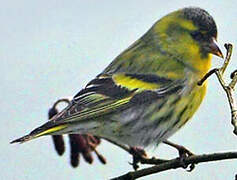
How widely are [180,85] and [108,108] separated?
478 mm

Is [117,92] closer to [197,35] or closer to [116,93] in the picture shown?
[116,93]

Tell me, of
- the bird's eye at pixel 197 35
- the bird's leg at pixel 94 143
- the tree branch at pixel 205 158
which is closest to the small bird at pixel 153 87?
the bird's eye at pixel 197 35

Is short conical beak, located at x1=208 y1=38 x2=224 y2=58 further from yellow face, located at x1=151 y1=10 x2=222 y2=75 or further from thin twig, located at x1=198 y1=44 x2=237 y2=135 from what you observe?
thin twig, located at x1=198 y1=44 x2=237 y2=135

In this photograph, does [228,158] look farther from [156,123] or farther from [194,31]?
[194,31]

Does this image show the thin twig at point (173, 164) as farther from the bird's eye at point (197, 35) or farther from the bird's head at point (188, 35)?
the bird's eye at point (197, 35)

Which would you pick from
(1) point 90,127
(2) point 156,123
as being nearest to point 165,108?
(2) point 156,123

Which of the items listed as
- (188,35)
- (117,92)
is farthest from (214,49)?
(117,92)

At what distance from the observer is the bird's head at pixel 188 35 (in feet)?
10.1

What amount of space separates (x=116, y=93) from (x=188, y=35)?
558 millimetres

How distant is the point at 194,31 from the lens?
3.26 metres

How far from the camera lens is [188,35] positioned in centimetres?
335

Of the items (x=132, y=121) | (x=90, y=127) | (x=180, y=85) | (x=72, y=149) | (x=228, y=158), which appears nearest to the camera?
Answer: (x=228, y=158)

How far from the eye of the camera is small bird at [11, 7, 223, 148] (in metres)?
2.88

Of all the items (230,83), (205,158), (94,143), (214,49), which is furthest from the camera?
(214,49)
